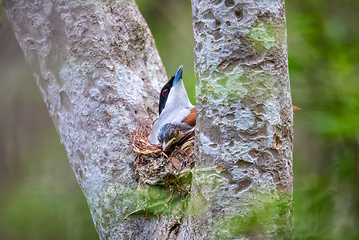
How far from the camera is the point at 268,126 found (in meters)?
1.95

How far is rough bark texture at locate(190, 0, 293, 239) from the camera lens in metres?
1.93

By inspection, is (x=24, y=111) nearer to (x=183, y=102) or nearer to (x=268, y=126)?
(x=183, y=102)

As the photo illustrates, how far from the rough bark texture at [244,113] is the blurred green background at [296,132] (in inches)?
11.7

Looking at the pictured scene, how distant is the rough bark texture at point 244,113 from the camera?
1.93 m

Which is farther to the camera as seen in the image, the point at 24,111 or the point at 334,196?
the point at 24,111

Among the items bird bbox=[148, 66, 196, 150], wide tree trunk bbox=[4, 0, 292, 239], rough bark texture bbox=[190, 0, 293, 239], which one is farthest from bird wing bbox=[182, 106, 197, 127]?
rough bark texture bbox=[190, 0, 293, 239]

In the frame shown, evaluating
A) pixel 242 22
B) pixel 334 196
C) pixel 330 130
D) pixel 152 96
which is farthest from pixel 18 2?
pixel 334 196

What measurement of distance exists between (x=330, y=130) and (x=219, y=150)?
98 centimetres

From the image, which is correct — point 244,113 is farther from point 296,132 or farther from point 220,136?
point 296,132

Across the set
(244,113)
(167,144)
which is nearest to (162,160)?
(167,144)

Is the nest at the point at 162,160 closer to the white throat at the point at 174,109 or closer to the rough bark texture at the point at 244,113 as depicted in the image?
the white throat at the point at 174,109

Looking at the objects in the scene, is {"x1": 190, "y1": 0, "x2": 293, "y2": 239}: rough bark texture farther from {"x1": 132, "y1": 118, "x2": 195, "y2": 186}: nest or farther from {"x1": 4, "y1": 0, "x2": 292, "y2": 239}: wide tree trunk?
{"x1": 132, "y1": 118, "x2": 195, "y2": 186}: nest

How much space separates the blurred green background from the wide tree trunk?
32 centimetres

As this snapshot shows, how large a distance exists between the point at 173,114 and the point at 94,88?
110 cm
